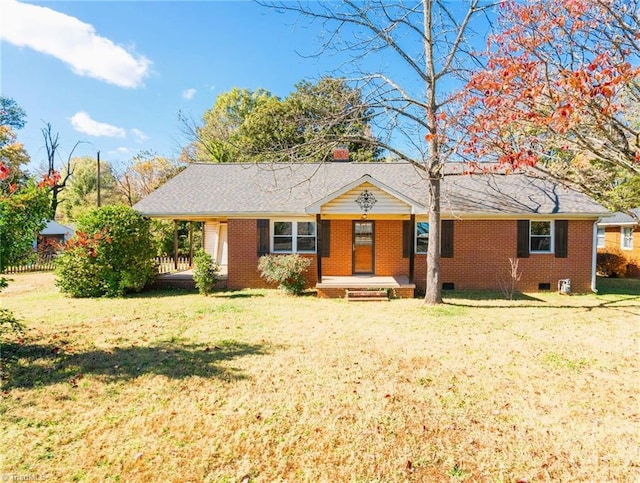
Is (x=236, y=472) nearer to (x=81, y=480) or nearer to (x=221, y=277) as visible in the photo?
(x=81, y=480)

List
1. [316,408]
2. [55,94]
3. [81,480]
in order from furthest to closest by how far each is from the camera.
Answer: [55,94]
[316,408]
[81,480]

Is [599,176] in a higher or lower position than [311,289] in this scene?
higher

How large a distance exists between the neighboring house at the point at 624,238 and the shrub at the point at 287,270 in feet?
51.5

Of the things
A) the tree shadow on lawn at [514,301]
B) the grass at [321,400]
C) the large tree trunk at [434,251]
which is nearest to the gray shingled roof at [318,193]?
the large tree trunk at [434,251]

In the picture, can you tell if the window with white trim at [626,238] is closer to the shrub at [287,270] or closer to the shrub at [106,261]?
the shrub at [287,270]

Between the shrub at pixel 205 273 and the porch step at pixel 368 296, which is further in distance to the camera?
the shrub at pixel 205 273

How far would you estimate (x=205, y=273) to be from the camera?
459 inches

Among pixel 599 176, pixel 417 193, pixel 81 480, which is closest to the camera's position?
pixel 81 480

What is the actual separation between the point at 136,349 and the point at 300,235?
7612mm

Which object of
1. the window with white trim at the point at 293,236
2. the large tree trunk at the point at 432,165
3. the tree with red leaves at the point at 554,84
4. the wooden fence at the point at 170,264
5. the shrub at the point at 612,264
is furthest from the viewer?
the shrub at the point at 612,264

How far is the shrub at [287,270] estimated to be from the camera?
1160 centimetres

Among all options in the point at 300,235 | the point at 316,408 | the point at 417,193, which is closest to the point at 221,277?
the point at 300,235

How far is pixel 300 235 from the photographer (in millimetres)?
13000

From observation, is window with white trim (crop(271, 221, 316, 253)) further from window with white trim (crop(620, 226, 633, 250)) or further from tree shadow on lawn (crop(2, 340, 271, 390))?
window with white trim (crop(620, 226, 633, 250))
